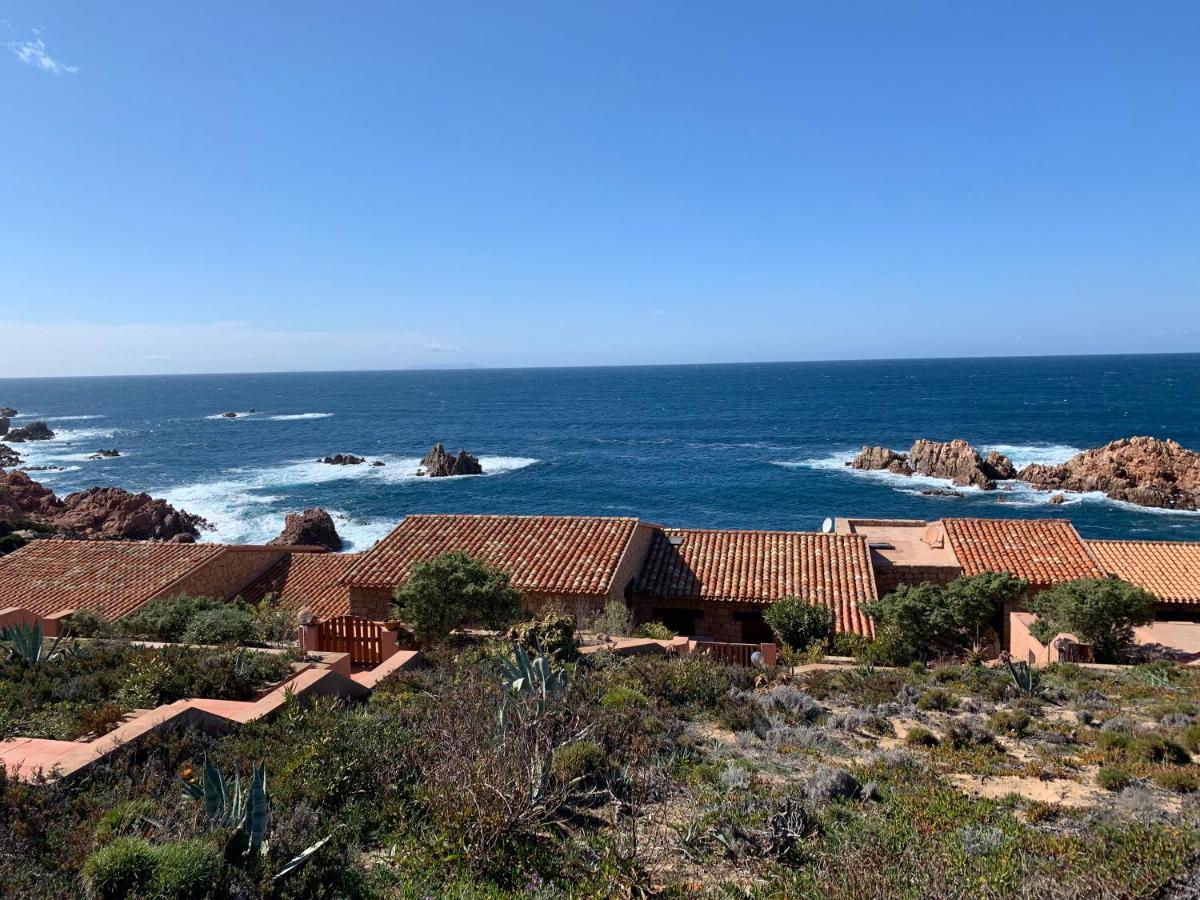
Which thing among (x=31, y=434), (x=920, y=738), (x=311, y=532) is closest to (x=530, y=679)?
(x=920, y=738)

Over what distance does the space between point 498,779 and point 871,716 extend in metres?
5.48

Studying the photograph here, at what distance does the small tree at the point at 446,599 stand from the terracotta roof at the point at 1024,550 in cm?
1353

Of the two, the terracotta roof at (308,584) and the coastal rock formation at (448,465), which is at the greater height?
the terracotta roof at (308,584)

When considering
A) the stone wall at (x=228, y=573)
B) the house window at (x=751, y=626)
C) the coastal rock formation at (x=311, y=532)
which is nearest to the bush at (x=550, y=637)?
the house window at (x=751, y=626)

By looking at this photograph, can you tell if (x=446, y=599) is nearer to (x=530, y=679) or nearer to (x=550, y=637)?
(x=550, y=637)

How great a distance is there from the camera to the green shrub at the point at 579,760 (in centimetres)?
655

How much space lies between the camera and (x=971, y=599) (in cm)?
1487

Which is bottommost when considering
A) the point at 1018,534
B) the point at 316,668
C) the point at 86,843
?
the point at 1018,534

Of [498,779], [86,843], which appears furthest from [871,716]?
[86,843]

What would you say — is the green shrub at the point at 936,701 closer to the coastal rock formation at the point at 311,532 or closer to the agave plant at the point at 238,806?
the agave plant at the point at 238,806

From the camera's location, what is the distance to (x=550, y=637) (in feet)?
36.4

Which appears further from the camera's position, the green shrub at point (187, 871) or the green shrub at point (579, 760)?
the green shrub at point (579, 760)

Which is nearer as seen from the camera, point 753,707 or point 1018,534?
point 753,707

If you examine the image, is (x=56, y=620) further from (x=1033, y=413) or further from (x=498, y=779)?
(x=1033, y=413)
